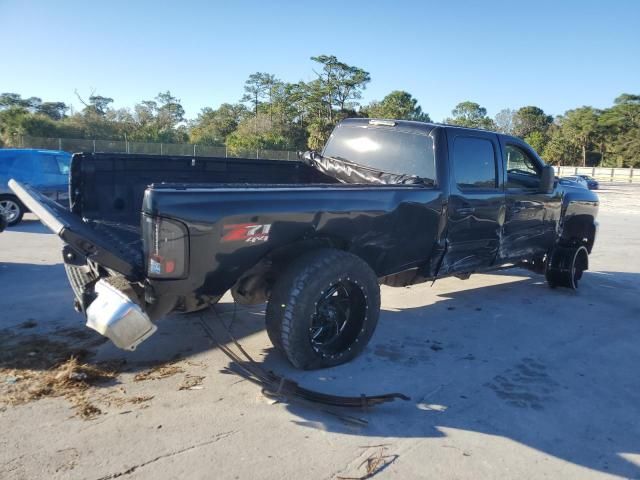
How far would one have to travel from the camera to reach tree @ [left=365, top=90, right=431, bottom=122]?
6262cm

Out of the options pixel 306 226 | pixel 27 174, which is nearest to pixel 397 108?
pixel 27 174

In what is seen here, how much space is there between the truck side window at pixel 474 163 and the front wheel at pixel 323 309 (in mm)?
1681

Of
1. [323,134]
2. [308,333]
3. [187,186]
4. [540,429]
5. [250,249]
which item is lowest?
[540,429]

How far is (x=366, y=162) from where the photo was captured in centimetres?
544

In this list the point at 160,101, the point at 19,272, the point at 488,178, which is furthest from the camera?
the point at 160,101

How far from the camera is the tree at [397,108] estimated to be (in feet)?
205

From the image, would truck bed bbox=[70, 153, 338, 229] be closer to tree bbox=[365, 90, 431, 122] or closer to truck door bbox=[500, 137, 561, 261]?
truck door bbox=[500, 137, 561, 261]

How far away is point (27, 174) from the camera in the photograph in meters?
11.5

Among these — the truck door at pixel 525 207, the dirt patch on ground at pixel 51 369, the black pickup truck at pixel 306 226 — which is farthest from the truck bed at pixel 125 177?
the truck door at pixel 525 207

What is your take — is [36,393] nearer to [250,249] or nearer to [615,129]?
[250,249]

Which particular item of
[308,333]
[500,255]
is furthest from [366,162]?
[308,333]

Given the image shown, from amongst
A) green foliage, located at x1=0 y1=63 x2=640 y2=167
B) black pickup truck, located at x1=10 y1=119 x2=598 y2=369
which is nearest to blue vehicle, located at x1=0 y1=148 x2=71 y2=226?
black pickup truck, located at x1=10 y1=119 x2=598 y2=369

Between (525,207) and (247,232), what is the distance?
384cm

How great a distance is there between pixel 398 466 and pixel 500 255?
350 cm
